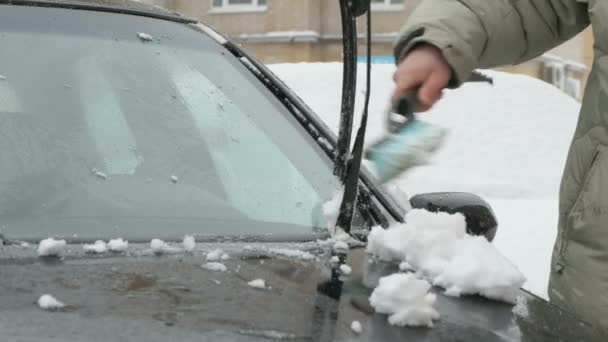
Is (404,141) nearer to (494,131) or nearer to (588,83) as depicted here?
(588,83)

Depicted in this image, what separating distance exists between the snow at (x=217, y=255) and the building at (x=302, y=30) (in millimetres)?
15299

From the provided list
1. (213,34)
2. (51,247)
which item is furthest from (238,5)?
(51,247)

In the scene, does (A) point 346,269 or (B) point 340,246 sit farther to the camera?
(B) point 340,246

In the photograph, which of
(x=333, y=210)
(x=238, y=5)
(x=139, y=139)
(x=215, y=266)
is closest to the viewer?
(x=215, y=266)

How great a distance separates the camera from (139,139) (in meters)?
2.02

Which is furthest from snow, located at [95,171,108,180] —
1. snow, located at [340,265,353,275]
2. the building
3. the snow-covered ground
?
the building

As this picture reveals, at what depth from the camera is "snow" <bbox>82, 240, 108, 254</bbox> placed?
61.6 inches

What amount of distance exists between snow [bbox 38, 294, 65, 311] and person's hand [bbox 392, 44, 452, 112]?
0.84 metres

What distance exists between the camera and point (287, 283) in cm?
148

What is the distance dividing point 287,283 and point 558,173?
844 centimetres

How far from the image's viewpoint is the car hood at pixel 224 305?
1.20 metres

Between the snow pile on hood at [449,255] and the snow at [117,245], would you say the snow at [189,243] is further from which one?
the snow pile on hood at [449,255]

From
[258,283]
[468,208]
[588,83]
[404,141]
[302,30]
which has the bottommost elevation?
[302,30]

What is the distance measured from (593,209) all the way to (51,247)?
1.08 metres
